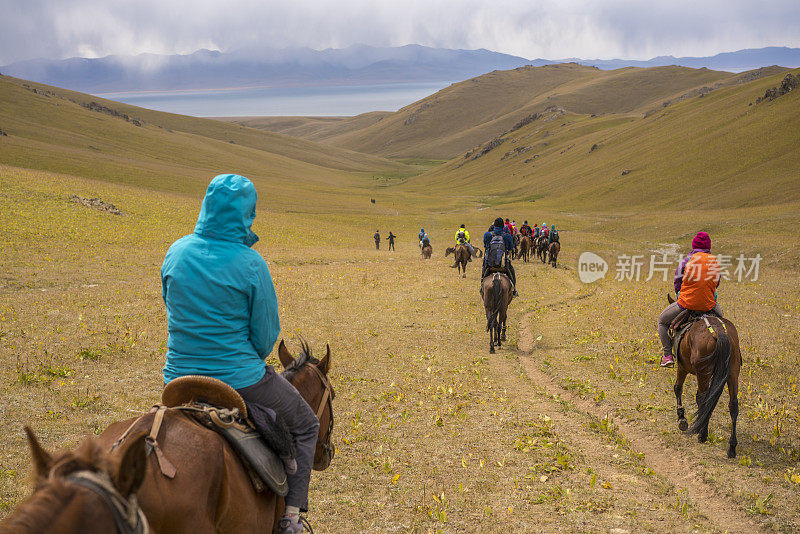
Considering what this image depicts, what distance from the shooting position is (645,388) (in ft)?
38.8

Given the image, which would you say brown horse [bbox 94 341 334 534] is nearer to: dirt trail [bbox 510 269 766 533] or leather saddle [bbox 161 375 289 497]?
leather saddle [bbox 161 375 289 497]

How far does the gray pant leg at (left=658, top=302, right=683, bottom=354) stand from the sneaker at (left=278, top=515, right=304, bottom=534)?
8.87 m

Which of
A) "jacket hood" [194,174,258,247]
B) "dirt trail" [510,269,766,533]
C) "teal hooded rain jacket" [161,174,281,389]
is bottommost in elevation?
"dirt trail" [510,269,766,533]

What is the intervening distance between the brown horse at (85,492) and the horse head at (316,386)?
2938mm

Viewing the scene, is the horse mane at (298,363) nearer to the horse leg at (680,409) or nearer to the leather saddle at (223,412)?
the leather saddle at (223,412)

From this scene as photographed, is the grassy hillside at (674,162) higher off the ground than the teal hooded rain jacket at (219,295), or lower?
higher

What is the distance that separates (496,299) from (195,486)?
1342 cm

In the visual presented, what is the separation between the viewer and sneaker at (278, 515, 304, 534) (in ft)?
15.5

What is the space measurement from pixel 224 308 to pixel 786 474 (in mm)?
8740

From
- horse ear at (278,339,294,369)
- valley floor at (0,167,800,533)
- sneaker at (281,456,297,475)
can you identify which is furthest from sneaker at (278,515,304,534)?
valley floor at (0,167,800,533)

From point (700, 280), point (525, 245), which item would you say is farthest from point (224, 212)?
point (525, 245)

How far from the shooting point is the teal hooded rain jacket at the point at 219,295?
Answer: 421 centimetres

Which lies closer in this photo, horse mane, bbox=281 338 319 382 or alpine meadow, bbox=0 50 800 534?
horse mane, bbox=281 338 319 382

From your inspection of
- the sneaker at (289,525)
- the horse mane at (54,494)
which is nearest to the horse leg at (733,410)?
the sneaker at (289,525)
